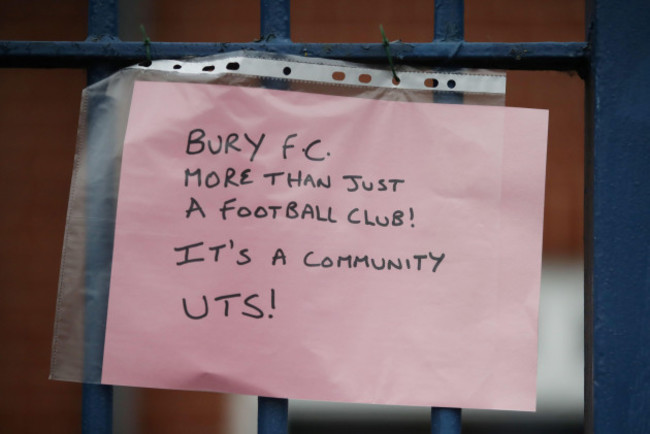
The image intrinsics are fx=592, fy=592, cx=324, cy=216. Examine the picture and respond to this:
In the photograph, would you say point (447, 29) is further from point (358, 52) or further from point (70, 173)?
point (70, 173)

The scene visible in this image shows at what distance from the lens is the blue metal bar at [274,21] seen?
820 mm

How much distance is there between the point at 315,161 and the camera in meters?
0.79

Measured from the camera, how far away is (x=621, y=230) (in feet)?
2.52

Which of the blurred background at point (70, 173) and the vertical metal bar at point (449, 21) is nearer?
the vertical metal bar at point (449, 21)

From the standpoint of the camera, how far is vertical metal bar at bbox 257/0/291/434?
2.65 feet

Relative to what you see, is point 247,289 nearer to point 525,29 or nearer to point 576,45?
point 576,45

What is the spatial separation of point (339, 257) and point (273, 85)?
25 centimetres

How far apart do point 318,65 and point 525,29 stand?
0.92m

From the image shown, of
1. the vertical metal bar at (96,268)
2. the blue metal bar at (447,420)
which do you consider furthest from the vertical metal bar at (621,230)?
the vertical metal bar at (96,268)

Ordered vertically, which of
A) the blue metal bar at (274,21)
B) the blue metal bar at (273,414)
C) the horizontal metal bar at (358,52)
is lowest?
the blue metal bar at (273,414)

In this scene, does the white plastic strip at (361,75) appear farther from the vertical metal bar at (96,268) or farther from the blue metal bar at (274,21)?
the vertical metal bar at (96,268)

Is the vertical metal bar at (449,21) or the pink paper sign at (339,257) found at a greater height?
the vertical metal bar at (449,21)

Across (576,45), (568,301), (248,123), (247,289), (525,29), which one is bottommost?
(247,289)

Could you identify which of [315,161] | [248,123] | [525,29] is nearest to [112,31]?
[248,123]
